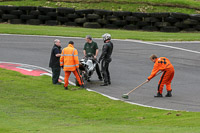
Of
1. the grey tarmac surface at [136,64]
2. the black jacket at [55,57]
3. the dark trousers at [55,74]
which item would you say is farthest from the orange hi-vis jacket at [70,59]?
the grey tarmac surface at [136,64]

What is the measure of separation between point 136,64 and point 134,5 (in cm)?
1217

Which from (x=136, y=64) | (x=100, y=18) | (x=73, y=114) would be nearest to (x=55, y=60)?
(x=73, y=114)

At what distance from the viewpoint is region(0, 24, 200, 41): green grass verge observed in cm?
2485

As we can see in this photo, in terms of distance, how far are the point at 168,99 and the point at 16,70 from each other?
7.59m

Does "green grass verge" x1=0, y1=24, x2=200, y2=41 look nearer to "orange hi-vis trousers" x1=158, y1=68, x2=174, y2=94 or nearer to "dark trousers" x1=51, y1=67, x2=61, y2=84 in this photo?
"dark trousers" x1=51, y1=67, x2=61, y2=84

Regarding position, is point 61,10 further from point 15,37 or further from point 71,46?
point 71,46

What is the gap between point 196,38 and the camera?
2470cm

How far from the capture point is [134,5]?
30891mm

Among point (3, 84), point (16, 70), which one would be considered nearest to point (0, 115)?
point (3, 84)

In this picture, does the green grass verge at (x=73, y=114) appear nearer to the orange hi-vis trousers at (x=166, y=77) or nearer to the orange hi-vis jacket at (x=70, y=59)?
the orange hi-vis jacket at (x=70, y=59)

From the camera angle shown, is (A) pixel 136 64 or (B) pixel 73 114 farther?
(A) pixel 136 64

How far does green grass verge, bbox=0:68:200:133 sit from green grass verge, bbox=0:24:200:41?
406 inches

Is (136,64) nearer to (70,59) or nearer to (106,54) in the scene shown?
(106,54)

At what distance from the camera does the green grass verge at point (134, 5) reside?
99.0ft
